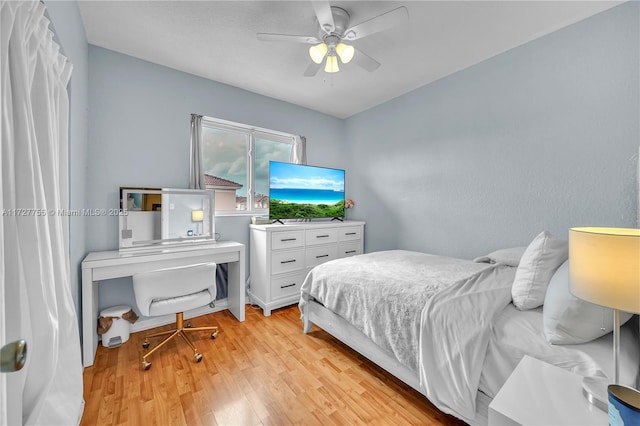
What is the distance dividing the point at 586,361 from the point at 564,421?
44 cm

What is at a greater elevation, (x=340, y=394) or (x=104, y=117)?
(x=104, y=117)

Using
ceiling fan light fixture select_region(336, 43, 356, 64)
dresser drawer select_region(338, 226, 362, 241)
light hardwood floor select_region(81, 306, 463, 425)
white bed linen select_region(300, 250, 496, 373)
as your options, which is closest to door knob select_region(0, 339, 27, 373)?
light hardwood floor select_region(81, 306, 463, 425)

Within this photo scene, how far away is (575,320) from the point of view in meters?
1.08

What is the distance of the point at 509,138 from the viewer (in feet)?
8.07

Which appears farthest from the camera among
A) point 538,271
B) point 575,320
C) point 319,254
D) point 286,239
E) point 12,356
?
point 319,254

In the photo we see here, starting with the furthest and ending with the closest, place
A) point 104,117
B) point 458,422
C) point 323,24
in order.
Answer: point 104,117
point 323,24
point 458,422

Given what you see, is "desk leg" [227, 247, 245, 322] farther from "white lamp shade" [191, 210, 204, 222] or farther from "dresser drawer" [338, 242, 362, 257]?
"dresser drawer" [338, 242, 362, 257]

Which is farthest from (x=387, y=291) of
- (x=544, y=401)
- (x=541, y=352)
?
(x=544, y=401)

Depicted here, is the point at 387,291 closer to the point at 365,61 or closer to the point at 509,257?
the point at 509,257

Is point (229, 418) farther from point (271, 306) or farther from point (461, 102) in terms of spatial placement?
point (461, 102)

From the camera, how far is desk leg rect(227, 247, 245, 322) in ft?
8.87

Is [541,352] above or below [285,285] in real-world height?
above

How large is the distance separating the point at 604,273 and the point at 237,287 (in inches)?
107

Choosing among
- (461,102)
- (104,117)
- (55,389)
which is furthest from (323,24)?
(55,389)
